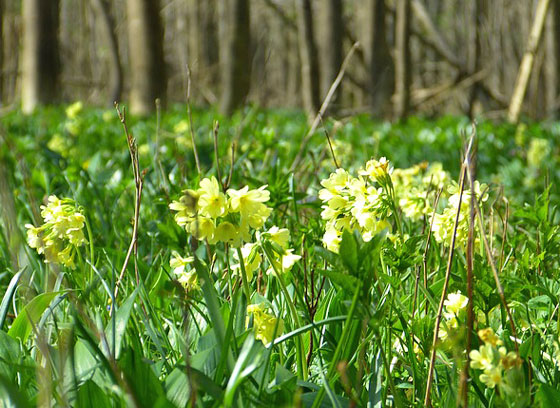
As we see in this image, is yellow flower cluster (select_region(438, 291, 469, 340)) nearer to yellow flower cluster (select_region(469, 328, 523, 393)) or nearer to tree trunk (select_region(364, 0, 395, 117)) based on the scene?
yellow flower cluster (select_region(469, 328, 523, 393))

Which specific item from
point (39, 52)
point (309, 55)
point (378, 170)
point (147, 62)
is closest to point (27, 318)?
point (378, 170)

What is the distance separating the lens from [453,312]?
1.23m

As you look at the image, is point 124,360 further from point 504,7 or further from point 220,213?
point 504,7

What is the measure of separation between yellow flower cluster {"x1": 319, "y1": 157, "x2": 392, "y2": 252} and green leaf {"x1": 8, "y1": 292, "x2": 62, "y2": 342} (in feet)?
1.65

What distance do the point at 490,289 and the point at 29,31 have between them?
11.9m

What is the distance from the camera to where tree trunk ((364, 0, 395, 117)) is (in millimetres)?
10148

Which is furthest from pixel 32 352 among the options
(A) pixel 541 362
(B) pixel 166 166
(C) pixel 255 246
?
(B) pixel 166 166

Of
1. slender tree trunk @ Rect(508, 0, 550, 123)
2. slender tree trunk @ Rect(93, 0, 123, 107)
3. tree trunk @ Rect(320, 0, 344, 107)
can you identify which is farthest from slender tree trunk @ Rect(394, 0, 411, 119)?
slender tree trunk @ Rect(93, 0, 123, 107)

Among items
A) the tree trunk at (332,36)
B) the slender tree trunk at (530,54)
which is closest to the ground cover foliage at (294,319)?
the slender tree trunk at (530,54)

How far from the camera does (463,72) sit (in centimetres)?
1147

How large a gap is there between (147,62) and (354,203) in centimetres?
872

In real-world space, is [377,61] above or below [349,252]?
below

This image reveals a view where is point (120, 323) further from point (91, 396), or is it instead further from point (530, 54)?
point (530, 54)

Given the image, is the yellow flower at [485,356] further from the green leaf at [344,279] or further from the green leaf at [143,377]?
the green leaf at [143,377]
